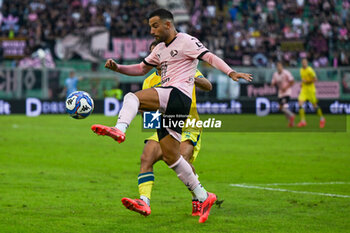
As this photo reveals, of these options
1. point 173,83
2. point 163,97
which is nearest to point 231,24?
point 173,83

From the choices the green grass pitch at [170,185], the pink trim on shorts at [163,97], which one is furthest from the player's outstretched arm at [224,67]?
the green grass pitch at [170,185]

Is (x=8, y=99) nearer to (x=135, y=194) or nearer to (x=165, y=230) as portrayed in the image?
(x=135, y=194)

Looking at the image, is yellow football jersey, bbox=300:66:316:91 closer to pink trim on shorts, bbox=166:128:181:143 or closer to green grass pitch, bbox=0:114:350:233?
green grass pitch, bbox=0:114:350:233

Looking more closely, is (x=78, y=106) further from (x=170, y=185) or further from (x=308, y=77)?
(x=308, y=77)

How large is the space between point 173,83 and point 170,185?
3842 millimetres

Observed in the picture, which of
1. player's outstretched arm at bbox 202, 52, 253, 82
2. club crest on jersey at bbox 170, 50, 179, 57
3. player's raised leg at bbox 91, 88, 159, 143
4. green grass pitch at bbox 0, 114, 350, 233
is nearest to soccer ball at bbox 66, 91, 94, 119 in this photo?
player's raised leg at bbox 91, 88, 159, 143

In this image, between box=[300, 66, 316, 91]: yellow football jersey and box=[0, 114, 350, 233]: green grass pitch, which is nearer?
box=[0, 114, 350, 233]: green grass pitch

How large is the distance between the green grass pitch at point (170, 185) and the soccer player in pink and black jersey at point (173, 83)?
58cm

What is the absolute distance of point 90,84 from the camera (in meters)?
33.2

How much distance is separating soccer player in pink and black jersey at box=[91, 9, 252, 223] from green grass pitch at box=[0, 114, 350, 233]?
58cm

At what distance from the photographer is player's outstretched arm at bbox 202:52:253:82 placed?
6.60 m

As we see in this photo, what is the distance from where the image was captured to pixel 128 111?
21.0 feet

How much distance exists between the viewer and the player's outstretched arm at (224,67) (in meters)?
6.60

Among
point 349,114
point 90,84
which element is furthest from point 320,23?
point 90,84
